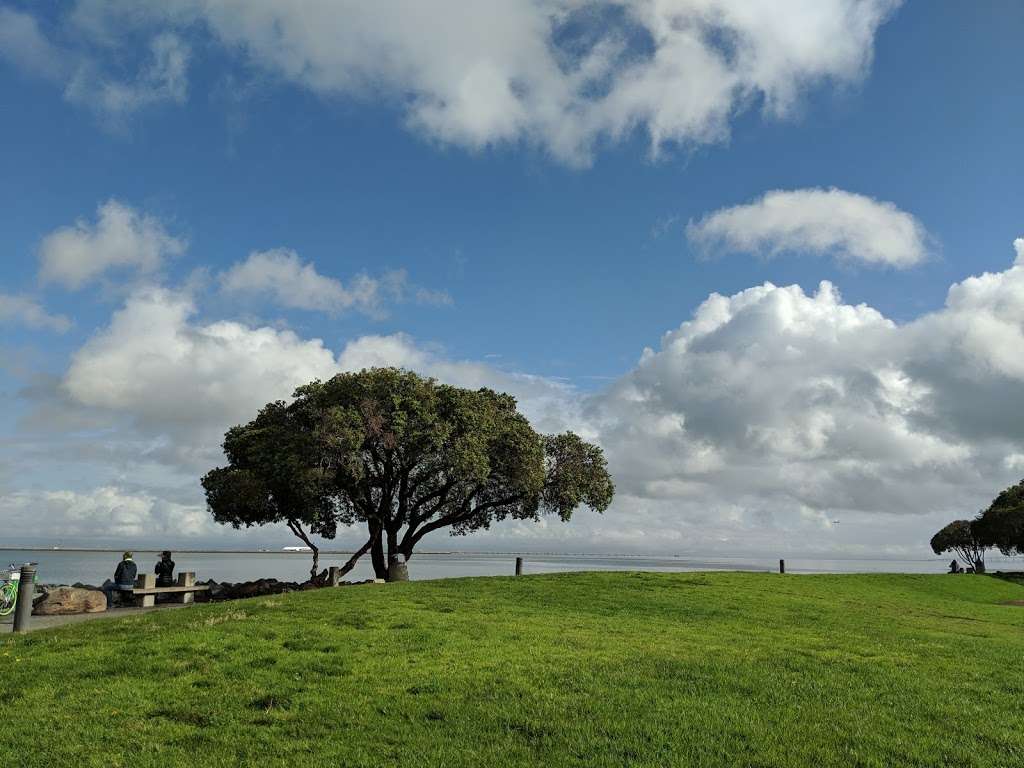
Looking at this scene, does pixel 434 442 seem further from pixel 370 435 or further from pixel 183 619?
pixel 183 619

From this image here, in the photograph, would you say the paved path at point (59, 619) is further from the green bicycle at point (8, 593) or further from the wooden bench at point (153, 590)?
the wooden bench at point (153, 590)

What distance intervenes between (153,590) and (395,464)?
479 inches

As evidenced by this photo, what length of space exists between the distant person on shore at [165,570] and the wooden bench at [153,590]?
2.59 metres

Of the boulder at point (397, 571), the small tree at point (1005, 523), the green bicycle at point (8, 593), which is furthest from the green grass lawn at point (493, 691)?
the small tree at point (1005, 523)

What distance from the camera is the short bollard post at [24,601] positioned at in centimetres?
1781

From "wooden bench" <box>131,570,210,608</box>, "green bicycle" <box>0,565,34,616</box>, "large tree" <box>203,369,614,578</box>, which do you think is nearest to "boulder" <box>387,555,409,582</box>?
"large tree" <box>203,369,614,578</box>

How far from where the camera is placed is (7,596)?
20.6m

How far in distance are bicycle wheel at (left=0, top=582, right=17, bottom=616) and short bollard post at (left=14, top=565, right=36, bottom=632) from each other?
2.87 metres

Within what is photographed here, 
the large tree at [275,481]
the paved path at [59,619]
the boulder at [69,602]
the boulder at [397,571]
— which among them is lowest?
the paved path at [59,619]

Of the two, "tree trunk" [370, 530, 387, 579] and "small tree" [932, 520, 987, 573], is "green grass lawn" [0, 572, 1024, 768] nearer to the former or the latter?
"tree trunk" [370, 530, 387, 579]

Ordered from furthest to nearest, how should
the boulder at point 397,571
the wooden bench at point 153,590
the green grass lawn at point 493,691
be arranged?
the boulder at point 397,571, the wooden bench at point 153,590, the green grass lawn at point 493,691

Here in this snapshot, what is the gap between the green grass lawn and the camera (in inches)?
333

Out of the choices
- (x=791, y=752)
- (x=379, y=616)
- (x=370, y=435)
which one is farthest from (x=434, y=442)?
(x=791, y=752)

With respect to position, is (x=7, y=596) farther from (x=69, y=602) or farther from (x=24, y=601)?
(x=24, y=601)
